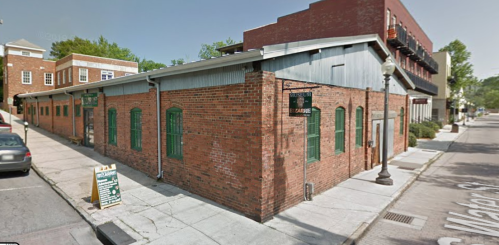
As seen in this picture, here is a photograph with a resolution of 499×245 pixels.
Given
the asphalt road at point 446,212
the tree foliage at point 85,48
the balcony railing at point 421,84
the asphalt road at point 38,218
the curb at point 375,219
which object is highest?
the tree foliage at point 85,48

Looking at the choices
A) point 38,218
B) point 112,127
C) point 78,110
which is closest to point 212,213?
point 38,218

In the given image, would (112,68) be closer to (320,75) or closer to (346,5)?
(346,5)

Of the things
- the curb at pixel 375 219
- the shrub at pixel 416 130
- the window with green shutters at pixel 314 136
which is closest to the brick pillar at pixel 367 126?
the curb at pixel 375 219

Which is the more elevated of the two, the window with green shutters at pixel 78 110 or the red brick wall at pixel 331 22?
the red brick wall at pixel 331 22

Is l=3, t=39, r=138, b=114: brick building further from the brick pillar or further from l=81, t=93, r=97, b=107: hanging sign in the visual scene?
the brick pillar

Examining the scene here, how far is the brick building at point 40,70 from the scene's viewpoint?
3003 cm

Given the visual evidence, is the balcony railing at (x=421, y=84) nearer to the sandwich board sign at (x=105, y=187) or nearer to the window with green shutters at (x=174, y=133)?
the window with green shutters at (x=174, y=133)

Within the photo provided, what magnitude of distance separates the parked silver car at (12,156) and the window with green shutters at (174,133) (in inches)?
203

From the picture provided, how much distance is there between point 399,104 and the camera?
14172 mm

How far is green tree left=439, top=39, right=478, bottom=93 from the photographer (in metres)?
41.0

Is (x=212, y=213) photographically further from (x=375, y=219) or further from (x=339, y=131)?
(x=339, y=131)

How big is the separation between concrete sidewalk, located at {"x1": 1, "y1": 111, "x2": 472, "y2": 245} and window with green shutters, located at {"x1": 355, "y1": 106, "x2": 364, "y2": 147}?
142cm

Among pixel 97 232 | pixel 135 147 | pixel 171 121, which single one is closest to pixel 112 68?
pixel 135 147

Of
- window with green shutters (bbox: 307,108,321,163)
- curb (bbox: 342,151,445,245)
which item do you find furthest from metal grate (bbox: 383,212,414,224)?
window with green shutters (bbox: 307,108,321,163)
